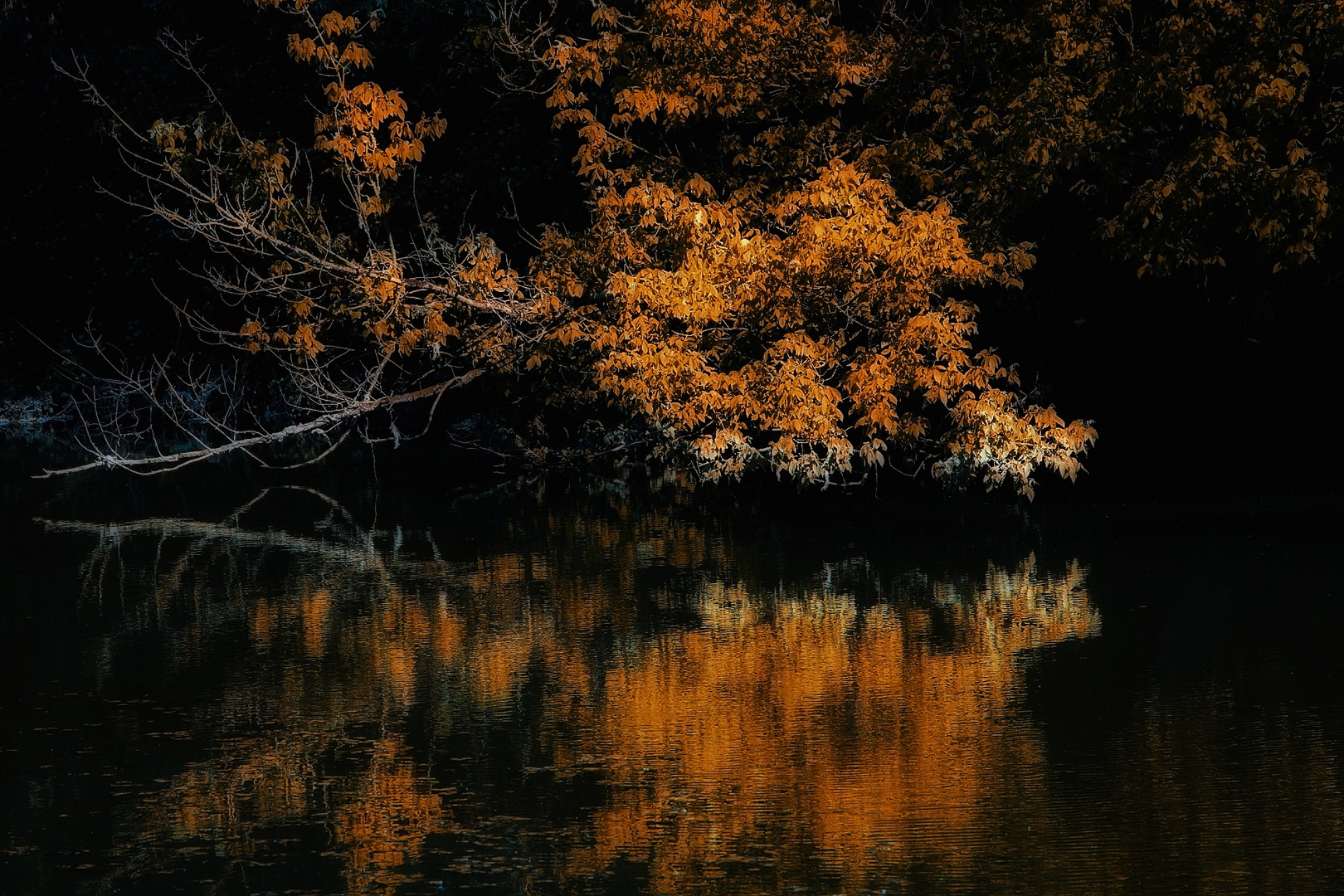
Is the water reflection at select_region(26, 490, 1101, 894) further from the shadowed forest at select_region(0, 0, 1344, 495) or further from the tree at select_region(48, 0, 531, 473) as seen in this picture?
the tree at select_region(48, 0, 531, 473)

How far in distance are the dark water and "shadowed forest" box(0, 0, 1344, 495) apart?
240 centimetres

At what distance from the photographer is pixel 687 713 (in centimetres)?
836

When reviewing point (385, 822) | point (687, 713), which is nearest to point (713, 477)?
point (687, 713)

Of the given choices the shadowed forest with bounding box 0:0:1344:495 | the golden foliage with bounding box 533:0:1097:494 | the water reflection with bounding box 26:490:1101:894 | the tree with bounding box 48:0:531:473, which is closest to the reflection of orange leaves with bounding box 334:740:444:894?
the water reflection with bounding box 26:490:1101:894

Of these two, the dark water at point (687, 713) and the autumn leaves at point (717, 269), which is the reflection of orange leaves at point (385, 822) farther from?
the autumn leaves at point (717, 269)

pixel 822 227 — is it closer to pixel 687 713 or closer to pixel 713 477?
pixel 713 477

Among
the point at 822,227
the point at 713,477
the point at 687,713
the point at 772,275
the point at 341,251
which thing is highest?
the point at 341,251

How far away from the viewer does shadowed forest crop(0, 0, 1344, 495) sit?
15.8 m

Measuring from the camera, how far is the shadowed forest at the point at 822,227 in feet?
51.8

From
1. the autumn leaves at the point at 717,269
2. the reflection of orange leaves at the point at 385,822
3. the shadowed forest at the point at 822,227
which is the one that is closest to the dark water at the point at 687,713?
the reflection of orange leaves at the point at 385,822

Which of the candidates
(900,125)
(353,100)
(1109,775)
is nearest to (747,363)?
(900,125)

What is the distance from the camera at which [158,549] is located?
1479 centimetres

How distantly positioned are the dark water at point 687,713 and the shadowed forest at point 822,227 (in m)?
2.40

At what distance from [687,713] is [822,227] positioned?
26.6 ft
